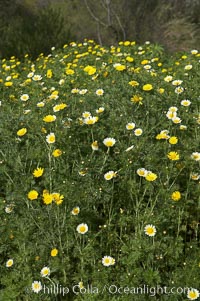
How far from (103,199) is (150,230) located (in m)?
0.39

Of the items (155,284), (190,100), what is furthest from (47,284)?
(190,100)

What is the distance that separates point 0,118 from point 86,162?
3.35ft

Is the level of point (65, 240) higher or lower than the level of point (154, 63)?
lower

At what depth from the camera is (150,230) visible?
2311 mm

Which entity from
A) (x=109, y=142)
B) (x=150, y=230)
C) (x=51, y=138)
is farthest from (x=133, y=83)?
(x=150, y=230)

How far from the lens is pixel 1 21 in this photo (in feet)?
29.0

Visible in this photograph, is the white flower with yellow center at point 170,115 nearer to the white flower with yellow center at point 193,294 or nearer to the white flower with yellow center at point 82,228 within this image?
the white flower with yellow center at point 82,228

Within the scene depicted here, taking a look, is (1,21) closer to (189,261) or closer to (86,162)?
(86,162)

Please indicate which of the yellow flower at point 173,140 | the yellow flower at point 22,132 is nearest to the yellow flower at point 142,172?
the yellow flower at point 173,140

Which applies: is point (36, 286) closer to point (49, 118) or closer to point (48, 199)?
point (48, 199)

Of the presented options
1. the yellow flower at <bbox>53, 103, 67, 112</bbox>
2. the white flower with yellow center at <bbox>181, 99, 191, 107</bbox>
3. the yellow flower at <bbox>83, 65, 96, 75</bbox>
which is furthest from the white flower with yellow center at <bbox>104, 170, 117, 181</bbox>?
the yellow flower at <bbox>83, 65, 96, 75</bbox>

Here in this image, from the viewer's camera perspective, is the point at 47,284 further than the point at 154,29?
No

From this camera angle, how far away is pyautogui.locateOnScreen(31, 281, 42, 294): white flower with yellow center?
2250mm

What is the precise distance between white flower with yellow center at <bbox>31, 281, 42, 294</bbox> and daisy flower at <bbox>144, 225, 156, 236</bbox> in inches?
25.2
